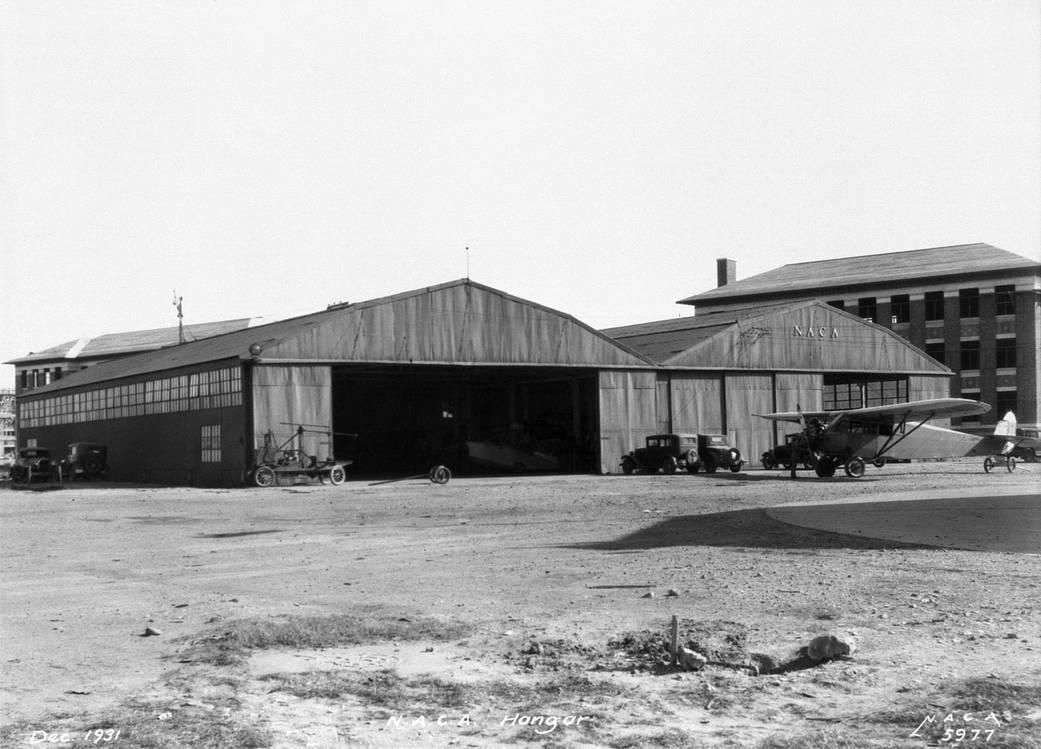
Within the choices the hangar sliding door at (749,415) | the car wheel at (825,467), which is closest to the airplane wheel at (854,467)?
the car wheel at (825,467)

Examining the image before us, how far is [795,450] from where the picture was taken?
37219mm

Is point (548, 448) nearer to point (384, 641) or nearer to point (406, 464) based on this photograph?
point (406, 464)

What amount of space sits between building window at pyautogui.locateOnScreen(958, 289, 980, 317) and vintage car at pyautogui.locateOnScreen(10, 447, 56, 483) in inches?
2246

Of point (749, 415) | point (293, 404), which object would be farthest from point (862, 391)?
point (293, 404)

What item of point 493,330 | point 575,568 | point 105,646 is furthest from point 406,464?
point 105,646

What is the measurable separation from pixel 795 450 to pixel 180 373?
23.0 m

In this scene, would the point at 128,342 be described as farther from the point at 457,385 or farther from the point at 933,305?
the point at 933,305

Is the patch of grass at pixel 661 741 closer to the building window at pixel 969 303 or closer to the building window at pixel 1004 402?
the building window at pixel 1004 402

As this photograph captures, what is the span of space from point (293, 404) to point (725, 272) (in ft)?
203

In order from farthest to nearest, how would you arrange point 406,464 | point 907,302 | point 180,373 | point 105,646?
point 907,302 → point 406,464 → point 180,373 → point 105,646

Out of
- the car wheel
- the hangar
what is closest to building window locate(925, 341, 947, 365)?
the hangar

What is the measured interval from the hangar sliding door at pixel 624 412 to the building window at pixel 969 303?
116 ft

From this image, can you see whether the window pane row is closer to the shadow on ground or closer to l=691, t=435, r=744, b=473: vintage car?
l=691, t=435, r=744, b=473: vintage car

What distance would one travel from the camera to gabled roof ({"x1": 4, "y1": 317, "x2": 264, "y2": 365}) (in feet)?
357
